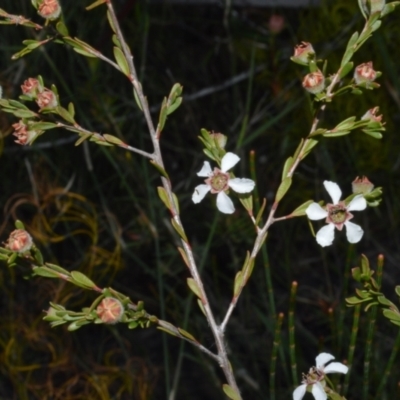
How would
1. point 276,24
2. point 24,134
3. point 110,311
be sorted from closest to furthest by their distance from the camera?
point 110,311 → point 24,134 → point 276,24

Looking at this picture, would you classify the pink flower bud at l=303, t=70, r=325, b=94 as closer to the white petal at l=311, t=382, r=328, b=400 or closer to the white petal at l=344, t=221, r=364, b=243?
the white petal at l=344, t=221, r=364, b=243

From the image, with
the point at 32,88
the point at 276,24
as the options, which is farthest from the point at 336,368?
the point at 276,24

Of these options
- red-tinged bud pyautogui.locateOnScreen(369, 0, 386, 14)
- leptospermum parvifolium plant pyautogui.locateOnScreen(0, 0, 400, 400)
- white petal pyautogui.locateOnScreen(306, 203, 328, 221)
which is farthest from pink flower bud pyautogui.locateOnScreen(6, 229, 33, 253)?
red-tinged bud pyautogui.locateOnScreen(369, 0, 386, 14)

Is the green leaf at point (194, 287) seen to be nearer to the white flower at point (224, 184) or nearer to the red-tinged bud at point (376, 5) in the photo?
the white flower at point (224, 184)

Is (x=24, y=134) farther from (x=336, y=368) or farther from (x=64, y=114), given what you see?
(x=336, y=368)

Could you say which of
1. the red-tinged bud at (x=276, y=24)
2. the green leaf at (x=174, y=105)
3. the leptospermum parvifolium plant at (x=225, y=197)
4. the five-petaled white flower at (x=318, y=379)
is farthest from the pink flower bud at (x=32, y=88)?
the red-tinged bud at (x=276, y=24)

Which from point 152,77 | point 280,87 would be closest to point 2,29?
point 152,77
